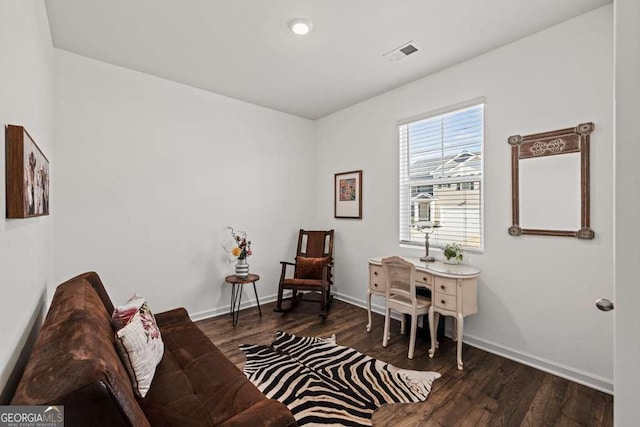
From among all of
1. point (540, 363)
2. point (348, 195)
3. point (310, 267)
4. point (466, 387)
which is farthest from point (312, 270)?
point (540, 363)

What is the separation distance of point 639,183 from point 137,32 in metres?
3.19

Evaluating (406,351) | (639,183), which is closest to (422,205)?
(406,351)

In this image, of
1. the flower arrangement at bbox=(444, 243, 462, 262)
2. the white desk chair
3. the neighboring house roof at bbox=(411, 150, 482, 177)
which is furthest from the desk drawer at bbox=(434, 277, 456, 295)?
the neighboring house roof at bbox=(411, 150, 482, 177)

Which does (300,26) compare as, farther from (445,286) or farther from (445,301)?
(445,301)

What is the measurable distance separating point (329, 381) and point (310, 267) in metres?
1.71

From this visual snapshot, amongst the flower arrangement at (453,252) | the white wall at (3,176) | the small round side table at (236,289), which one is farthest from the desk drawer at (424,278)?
the white wall at (3,176)

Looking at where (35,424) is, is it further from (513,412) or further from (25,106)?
(513,412)

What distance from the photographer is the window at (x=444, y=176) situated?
113 inches

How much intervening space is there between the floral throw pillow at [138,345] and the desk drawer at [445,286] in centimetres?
219

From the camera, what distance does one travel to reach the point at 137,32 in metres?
2.41

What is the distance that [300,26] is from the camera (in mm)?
2305

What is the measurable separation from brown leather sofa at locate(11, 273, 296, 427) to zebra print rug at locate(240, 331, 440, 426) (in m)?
0.63

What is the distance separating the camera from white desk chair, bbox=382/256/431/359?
8.47 ft

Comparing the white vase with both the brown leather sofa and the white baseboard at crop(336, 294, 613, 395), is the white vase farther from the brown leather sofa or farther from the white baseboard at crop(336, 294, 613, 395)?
the white baseboard at crop(336, 294, 613, 395)
